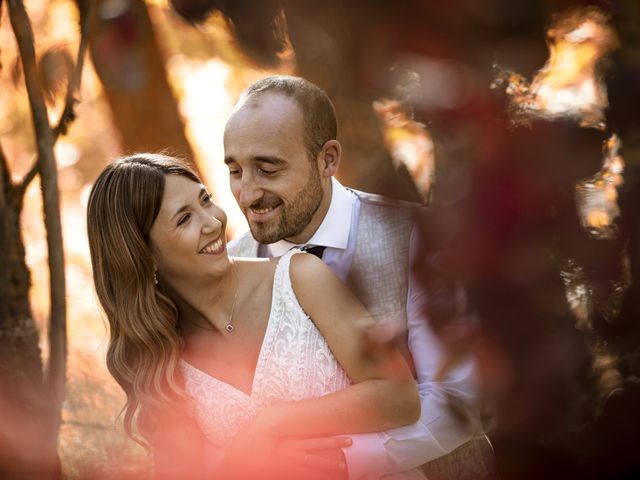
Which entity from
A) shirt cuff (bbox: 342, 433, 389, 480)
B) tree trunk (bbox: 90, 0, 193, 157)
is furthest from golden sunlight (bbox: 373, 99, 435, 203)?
tree trunk (bbox: 90, 0, 193, 157)

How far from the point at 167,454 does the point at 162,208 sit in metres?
0.75

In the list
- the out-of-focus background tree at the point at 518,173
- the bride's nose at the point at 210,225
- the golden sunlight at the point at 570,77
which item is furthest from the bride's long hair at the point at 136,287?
the golden sunlight at the point at 570,77

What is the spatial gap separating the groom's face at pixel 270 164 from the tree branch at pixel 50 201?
0.73 m

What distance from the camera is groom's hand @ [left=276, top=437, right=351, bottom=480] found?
196 centimetres

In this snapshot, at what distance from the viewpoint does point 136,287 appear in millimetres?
2316

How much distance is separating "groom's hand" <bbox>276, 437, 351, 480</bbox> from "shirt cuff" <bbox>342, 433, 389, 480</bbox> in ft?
0.06

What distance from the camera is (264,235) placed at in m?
2.39

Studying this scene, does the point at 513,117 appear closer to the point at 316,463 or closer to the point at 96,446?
the point at 316,463

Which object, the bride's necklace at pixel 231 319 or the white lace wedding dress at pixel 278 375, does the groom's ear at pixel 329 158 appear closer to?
the white lace wedding dress at pixel 278 375

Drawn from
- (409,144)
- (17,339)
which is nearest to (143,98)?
(17,339)

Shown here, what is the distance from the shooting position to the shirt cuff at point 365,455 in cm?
201

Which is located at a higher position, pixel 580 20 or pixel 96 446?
pixel 580 20

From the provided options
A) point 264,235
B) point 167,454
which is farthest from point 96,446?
point 264,235

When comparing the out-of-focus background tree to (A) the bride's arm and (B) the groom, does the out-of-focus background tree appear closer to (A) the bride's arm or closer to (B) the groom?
(A) the bride's arm
